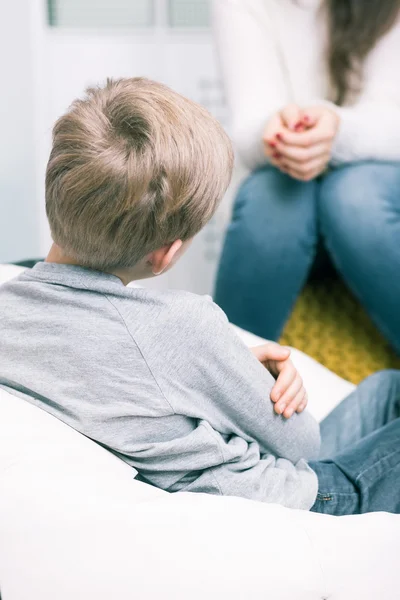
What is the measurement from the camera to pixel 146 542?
589 mm

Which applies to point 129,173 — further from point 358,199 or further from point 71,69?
point 71,69

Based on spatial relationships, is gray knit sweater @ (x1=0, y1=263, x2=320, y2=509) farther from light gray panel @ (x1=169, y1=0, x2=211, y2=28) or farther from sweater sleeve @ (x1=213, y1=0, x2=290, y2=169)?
light gray panel @ (x1=169, y1=0, x2=211, y2=28)

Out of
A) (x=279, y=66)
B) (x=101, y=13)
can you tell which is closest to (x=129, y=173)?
(x=279, y=66)

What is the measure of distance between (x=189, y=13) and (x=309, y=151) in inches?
31.3

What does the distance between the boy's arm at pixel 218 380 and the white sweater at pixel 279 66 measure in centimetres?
64

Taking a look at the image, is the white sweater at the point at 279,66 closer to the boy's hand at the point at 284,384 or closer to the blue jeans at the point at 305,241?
the blue jeans at the point at 305,241

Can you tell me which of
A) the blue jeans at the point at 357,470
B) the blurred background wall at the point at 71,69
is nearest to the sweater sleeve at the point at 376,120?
the blurred background wall at the point at 71,69

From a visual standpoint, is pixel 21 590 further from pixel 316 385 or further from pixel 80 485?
pixel 316 385

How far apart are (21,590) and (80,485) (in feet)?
0.31

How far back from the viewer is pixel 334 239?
1.16 meters

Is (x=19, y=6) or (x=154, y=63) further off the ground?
(x=19, y=6)

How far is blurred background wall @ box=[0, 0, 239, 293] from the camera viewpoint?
5.07 ft

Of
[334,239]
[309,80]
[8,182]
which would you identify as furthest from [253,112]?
[8,182]

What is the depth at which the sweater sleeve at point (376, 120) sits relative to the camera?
121 centimetres
